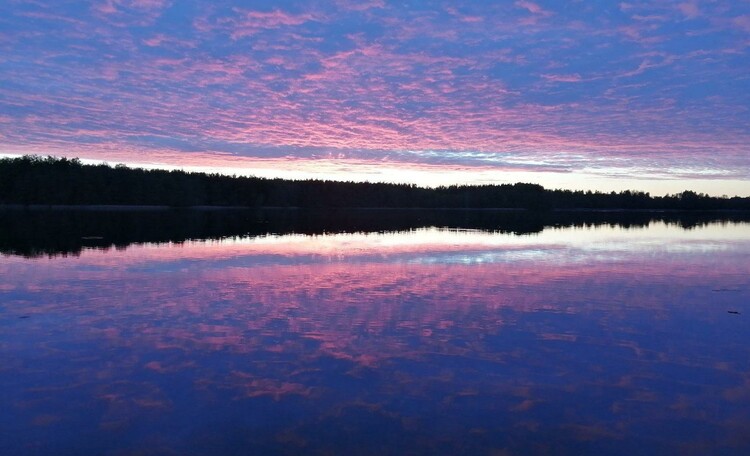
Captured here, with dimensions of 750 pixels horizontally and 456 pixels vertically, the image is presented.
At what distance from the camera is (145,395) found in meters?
7.76

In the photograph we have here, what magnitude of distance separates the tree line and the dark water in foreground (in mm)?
106496

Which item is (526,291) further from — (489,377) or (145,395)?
(145,395)

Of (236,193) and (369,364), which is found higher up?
(236,193)

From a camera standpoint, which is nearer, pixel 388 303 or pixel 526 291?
pixel 388 303

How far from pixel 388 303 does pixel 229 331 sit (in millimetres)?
4379

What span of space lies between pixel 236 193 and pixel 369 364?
496ft

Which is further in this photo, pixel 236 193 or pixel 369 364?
pixel 236 193

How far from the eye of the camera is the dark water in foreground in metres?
6.66

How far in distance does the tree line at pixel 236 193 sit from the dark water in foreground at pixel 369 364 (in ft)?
349

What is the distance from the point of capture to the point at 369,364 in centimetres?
920

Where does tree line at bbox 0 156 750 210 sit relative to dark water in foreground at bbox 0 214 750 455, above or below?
above

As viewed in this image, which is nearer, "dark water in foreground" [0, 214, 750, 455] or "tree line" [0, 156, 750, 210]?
"dark water in foreground" [0, 214, 750, 455]

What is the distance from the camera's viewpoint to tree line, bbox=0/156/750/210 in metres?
111

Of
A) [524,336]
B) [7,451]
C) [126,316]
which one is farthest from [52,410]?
[524,336]
